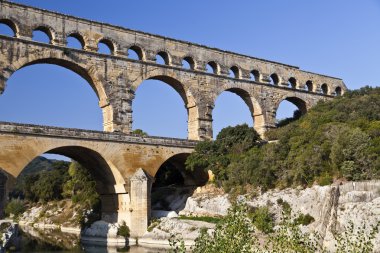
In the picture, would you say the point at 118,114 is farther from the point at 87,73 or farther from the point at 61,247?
the point at 61,247

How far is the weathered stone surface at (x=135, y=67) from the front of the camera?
31.0 meters

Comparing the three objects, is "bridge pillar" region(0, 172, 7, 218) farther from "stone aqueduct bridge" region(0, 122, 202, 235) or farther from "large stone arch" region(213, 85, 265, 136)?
"large stone arch" region(213, 85, 265, 136)

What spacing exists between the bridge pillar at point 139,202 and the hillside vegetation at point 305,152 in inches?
169

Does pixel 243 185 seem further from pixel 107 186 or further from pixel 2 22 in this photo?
pixel 2 22

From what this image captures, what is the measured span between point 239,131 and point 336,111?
24.0 feet

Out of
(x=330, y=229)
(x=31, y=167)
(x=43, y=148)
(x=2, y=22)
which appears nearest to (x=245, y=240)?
(x=330, y=229)

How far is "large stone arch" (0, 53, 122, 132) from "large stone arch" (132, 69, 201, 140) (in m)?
4.20

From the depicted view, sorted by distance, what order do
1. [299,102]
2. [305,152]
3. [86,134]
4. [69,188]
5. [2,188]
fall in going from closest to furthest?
[2,188]
[305,152]
[86,134]
[299,102]
[69,188]

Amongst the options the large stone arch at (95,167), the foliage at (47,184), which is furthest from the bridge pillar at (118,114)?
the foliage at (47,184)

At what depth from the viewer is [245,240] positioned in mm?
9523

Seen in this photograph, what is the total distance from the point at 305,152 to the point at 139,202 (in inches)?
414

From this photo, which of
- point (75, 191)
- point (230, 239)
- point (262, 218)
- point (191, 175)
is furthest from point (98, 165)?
point (230, 239)

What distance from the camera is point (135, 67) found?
115ft

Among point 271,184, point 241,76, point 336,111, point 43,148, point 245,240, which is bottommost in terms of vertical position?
point 245,240
